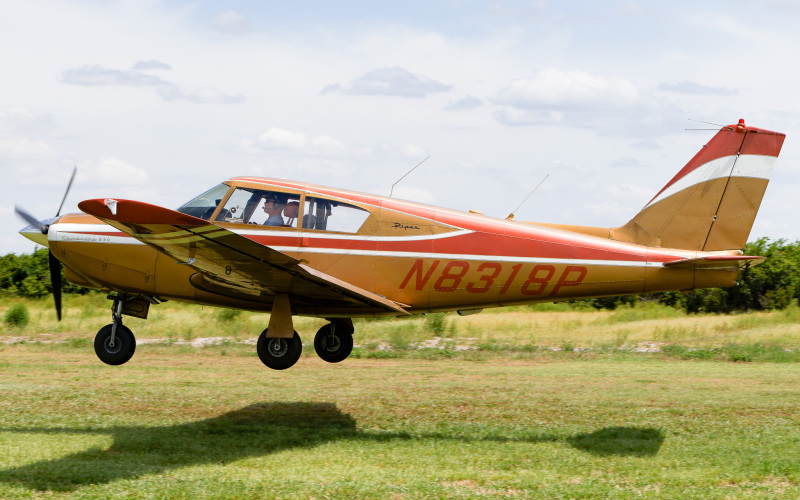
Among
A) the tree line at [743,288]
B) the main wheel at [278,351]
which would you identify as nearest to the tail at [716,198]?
the main wheel at [278,351]

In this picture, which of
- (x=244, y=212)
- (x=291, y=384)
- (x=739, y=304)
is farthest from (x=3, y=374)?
(x=739, y=304)

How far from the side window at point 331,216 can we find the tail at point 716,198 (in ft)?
11.6

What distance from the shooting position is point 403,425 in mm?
10695

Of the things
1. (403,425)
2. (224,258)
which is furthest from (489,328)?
(224,258)

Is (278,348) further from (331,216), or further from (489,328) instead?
(489,328)

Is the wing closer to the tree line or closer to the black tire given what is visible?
the black tire

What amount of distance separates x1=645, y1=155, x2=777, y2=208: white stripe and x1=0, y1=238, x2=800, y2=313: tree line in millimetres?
16898

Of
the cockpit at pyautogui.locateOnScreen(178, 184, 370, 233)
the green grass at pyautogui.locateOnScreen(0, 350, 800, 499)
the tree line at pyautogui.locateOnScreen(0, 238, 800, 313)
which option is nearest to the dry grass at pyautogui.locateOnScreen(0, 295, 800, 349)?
the tree line at pyautogui.locateOnScreen(0, 238, 800, 313)

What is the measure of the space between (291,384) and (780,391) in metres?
8.17

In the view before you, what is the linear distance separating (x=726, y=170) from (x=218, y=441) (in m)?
7.46

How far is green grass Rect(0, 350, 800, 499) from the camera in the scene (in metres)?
8.06

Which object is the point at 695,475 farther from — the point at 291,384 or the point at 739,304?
the point at 739,304

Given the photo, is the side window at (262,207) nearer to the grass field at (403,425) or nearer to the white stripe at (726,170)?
the grass field at (403,425)

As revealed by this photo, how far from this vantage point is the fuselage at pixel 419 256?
10.2 m
